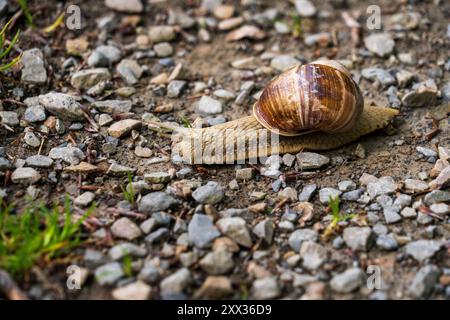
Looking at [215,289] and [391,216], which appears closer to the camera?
[215,289]

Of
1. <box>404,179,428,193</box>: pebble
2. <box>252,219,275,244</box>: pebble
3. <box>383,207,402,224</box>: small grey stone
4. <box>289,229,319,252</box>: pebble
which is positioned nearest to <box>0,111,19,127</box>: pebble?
<box>252,219,275,244</box>: pebble

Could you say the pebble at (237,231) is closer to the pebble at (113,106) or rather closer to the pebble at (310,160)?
the pebble at (310,160)

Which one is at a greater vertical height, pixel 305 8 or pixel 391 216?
pixel 305 8

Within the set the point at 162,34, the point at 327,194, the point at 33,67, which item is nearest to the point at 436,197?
the point at 327,194

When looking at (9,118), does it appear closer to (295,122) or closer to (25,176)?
(25,176)

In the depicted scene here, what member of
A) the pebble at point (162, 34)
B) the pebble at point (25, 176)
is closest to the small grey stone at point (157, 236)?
the pebble at point (25, 176)
